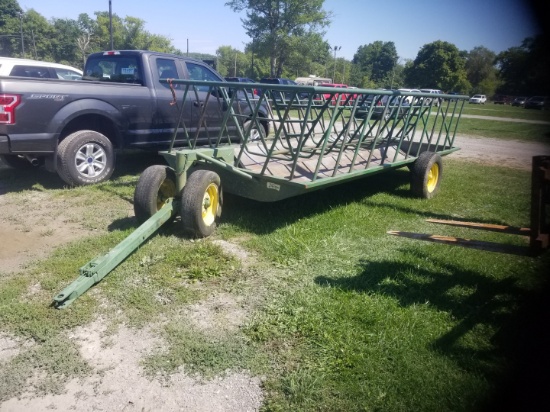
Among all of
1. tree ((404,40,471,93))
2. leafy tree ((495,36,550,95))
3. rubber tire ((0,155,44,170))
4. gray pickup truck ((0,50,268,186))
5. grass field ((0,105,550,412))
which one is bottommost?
grass field ((0,105,550,412))

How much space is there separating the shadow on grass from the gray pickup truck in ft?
8.76

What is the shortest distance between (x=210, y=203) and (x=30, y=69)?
7.97m

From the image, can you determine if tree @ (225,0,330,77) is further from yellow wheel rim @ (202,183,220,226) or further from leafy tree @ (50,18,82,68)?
yellow wheel rim @ (202,183,220,226)

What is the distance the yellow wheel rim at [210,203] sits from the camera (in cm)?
434

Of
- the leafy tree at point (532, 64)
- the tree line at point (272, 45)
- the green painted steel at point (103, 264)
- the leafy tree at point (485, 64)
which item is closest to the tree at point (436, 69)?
the tree line at point (272, 45)

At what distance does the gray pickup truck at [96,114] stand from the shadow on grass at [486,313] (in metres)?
2.67

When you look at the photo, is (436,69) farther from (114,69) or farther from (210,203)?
(210,203)

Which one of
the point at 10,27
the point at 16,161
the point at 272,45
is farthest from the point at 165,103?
the point at 10,27

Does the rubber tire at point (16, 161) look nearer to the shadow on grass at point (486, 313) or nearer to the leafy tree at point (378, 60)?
the shadow on grass at point (486, 313)

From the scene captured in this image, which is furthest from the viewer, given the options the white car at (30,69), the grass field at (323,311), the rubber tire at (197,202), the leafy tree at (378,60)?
the leafy tree at (378,60)

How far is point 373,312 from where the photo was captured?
2957mm

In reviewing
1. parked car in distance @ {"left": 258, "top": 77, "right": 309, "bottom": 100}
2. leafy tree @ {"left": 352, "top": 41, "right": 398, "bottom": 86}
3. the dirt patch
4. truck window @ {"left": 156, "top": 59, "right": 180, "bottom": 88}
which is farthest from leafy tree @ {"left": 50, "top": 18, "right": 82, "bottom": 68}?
the dirt patch

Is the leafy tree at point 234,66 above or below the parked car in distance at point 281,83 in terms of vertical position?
above

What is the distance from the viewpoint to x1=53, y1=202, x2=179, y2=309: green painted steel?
2.95 m
